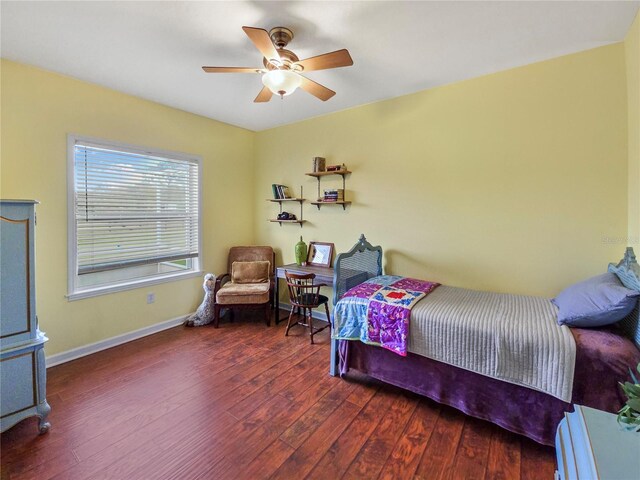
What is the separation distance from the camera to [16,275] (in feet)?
5.57

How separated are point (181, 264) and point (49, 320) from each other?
1.32 meters

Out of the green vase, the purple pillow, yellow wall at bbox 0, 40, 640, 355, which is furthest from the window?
the purple pillow

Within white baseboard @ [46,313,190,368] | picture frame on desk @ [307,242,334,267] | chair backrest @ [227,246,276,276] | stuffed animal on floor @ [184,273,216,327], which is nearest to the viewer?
white baseboard @ [46,313,190,368]

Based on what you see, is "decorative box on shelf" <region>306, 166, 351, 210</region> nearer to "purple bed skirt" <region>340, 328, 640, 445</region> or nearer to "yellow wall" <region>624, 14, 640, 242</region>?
"purple bed skirt" <region>340, 328, 640, 445</region>

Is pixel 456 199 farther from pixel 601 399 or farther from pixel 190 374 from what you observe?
pixel 190 374

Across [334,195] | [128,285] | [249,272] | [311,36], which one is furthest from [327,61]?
[128,285]

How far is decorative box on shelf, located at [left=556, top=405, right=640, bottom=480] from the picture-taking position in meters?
0.76

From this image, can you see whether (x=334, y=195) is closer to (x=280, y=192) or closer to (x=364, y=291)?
(x=280, y=192)

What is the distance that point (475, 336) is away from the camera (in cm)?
176

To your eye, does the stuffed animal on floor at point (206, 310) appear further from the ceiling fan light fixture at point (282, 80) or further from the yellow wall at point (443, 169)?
the ceiling fan light fixture at point (282, 80)

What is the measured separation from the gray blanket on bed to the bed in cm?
3

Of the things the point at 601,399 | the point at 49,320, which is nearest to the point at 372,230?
the point at 601,399

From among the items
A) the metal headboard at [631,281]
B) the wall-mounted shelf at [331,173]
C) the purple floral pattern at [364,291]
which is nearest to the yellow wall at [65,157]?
the wall-mounted shelf at [331,173]

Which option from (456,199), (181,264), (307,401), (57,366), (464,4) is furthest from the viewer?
(181,264)
